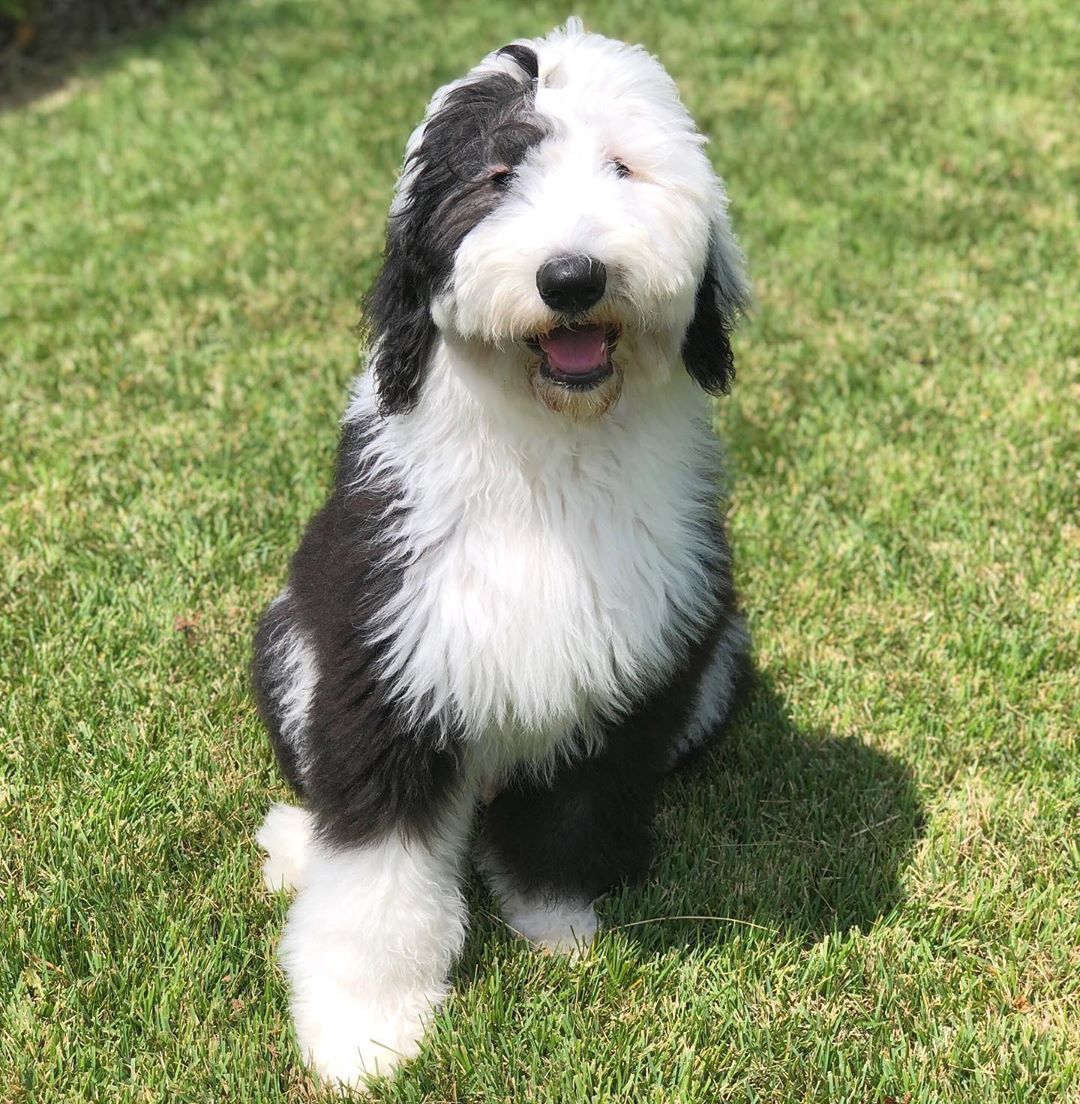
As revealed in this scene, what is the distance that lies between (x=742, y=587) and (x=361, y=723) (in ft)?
5.62

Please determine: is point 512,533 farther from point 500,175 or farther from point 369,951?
point 369,951

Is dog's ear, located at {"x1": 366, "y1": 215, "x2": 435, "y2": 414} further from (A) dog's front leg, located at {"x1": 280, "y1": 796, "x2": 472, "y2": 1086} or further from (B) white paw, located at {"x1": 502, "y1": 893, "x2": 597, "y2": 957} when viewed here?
(B) white paw, located at {"x1": 502, "y1": 893, "x2": 597, "y2": 957}

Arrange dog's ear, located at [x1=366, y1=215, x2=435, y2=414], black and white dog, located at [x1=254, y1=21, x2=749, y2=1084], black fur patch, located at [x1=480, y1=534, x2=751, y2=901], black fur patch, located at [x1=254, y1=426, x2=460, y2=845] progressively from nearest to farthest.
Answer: black and white dog, located at [x1=254, y1=21, x2=749, y2=1084], dog's ear, located at [x1=366, y1=215, x2=435, y2=414], black fur patch, located at [x1=254, y1=426, x2=460, y2=845], black fur patch, located at [x1=480, y1=534, x2=751, y2=901]

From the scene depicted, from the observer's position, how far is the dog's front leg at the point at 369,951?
2.57 metres

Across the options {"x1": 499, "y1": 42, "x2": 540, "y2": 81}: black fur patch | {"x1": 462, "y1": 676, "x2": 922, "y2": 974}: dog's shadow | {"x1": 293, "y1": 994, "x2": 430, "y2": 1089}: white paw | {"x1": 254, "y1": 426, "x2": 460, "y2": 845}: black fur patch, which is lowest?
{"x1": 462, "y1": 676, "x2": 922, "y2": 974}: dog's shadow

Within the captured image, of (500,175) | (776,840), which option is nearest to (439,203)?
(500,175)

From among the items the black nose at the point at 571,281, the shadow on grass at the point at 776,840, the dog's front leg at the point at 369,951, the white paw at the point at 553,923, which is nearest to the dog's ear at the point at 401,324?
the black nose at the point at 571,281

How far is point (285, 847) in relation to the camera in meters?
2.94

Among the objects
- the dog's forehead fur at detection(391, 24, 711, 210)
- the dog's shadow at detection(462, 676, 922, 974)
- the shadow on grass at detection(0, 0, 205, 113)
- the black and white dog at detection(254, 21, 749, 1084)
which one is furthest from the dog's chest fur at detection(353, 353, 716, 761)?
the shadow on grass at detection(0, 0, 205, 113)

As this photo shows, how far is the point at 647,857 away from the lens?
2.97 metres

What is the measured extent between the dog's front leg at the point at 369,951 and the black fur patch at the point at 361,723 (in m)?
0.05

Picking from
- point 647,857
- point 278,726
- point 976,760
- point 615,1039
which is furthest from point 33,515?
point 976,760

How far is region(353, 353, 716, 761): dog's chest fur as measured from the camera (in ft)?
8.07

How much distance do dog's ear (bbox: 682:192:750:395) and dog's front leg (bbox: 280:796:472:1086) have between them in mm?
1004
